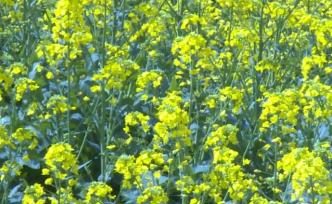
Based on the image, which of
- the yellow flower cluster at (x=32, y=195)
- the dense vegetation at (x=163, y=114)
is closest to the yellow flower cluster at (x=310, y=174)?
the dense vegetation at (x=163, y=114)

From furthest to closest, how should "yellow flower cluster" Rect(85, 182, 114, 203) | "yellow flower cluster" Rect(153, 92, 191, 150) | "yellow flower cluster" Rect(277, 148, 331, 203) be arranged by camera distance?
"yellow flower cluster" Rect(153, 92, 191, 150) < "yellow flower cluster" Rect(85, 182, 114, 203) < "yellow flower cluster" Rect(277, 148, 331, 203)

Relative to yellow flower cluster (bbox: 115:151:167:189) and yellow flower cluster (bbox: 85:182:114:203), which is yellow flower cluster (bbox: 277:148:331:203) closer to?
yellow flower cluster (bbox: 115:151:167:189)

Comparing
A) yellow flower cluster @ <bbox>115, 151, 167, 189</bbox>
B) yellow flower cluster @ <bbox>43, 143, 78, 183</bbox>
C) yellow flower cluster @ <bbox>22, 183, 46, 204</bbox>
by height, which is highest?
yellow flower cluster @ <bbox>43, 143, 78, 183</bbox>

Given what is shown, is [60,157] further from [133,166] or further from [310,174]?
[310,174]

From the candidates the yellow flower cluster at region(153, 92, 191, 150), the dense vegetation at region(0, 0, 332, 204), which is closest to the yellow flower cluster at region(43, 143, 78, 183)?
the dense vegetation at region(0, 0, 332, 204)

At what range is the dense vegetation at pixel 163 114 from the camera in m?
3.95

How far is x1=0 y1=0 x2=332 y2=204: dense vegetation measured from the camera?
3.95 meters

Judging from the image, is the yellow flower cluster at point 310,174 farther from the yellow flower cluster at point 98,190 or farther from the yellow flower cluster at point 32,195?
the yellow flower cluster at point 32,195

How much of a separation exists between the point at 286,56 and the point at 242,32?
1.77ft

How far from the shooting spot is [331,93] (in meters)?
4.49

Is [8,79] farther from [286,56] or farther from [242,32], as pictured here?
[286,56]

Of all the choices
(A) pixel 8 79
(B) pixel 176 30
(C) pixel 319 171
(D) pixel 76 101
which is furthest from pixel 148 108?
(C) pixel 319 171

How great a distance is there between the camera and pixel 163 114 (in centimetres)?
391

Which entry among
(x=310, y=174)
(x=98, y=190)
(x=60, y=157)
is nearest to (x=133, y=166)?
(x=98, y=190)
